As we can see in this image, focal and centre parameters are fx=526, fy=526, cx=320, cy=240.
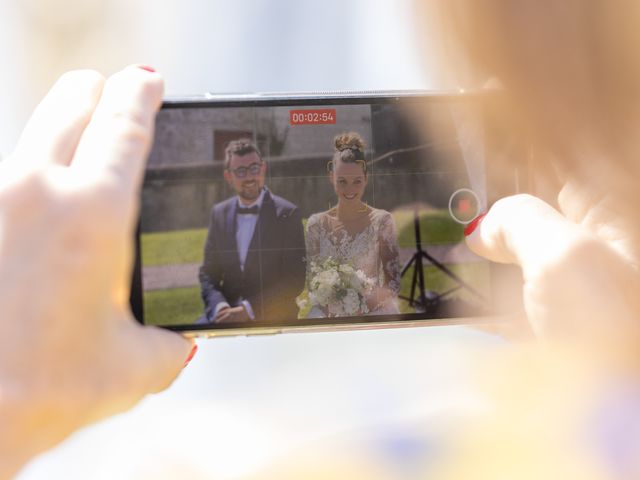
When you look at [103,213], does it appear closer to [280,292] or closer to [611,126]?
[280,292]

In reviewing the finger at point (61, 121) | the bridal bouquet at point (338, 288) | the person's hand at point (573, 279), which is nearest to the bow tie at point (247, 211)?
the bridal bouquet at point (338, 288)

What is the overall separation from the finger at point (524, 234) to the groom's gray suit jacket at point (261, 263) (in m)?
0.27

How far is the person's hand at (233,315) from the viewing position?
759 mm

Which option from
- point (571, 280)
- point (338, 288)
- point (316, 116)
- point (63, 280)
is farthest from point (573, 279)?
point (63, 280)

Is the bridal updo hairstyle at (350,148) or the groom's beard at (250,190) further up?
the bridal updo hairstyle at (350,148)

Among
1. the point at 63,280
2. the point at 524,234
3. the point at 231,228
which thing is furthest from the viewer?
the point at 231,228

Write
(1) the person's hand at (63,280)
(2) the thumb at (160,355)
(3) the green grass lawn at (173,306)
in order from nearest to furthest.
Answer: (1) the person's hand at (63,280) < (2) the thumb at (160,355) < (3) the green grass lawn at (173,306)

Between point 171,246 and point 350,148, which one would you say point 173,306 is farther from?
point 350,148

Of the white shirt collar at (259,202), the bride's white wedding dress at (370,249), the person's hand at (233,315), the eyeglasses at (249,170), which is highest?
the eyeglasses at (249,170)

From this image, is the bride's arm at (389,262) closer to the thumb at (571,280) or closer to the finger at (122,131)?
the thumb at (571,280)

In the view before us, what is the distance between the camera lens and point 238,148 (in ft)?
2.54

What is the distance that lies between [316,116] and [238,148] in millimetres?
130

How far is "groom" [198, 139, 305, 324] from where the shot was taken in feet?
2.49

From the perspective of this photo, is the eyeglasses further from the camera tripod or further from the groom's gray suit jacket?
the camera tripod
